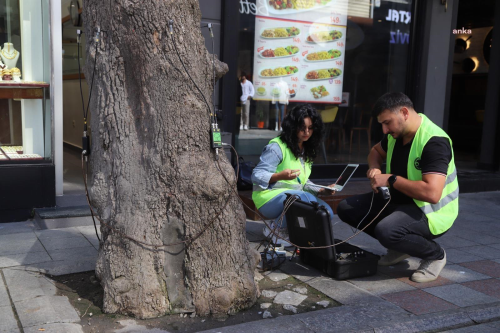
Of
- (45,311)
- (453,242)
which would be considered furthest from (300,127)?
(45,311)

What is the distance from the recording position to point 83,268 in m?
4.57

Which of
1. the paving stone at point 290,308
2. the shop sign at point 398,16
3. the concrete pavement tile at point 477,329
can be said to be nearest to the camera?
the concrete pavement tile at point 477,329

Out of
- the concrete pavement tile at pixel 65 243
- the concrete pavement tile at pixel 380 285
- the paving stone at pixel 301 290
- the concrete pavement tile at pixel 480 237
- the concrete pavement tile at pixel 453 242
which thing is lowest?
the concrete pavement tile at pixel 480 237

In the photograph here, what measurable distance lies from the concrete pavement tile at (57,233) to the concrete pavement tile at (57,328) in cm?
224

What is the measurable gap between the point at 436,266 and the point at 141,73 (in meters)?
2.98

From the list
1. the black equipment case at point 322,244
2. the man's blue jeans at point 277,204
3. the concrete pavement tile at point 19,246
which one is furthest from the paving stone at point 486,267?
the concrete pavement tile at point 19,246

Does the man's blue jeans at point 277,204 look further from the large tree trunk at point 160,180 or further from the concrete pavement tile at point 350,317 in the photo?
the concrete pavement tile at point 350,317

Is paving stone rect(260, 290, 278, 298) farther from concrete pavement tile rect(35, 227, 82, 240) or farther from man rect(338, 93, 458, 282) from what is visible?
concrete pavement tile rect(35, 227, 82, 240)

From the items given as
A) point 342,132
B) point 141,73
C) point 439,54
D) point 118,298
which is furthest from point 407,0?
point 118,298

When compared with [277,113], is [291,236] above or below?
below

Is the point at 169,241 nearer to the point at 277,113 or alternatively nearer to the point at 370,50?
the point at 277,113

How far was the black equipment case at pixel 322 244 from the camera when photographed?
4.24 m

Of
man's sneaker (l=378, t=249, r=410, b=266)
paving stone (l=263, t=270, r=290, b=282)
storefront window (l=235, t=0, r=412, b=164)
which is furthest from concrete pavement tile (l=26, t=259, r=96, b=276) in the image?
storefront window (l=235, t=0, r=412, b=164)

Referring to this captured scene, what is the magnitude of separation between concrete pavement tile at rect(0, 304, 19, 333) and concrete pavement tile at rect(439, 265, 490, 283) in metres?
3.55
